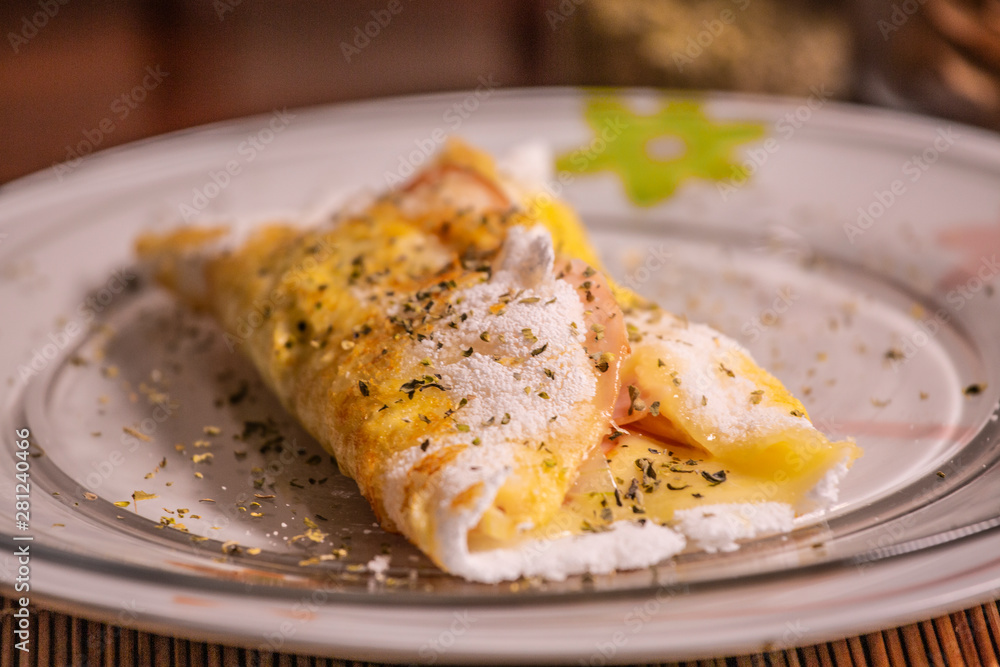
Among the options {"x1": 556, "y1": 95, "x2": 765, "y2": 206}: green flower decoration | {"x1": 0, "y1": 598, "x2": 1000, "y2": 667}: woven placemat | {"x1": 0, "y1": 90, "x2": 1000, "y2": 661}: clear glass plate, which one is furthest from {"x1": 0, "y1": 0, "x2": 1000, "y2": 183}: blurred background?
{"x1": 0, "y1": 598, "x2": 1000, "y2": 667}: woven placemat

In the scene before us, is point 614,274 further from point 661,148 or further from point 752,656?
point 752,656

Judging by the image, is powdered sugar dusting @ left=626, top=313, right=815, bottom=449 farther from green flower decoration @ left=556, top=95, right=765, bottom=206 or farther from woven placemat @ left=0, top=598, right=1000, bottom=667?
green flower decoration @ left=556, top=95, right=765, bottom=206

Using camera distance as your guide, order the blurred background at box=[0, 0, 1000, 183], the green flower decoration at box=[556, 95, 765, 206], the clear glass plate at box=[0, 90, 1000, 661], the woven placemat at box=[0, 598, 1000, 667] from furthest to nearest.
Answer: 1. the blurred background at box=[0, 0, 1000, 183]
2. the green flower decoration at box=[556, 95, 765, 206]
3. the woven placemat at box=[0, 598, 1000, 667]
4. the clear glass plate at box=[0, 90, 1000, 661]

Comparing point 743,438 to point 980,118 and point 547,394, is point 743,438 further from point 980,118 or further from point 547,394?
point 980,118

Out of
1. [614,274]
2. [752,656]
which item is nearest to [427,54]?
[614,274]

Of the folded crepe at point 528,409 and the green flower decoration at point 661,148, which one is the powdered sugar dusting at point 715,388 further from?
the green flower decoration at point 661,148

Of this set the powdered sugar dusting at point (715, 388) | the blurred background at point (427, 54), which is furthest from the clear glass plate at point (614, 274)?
the blurred background at point (427, 54)

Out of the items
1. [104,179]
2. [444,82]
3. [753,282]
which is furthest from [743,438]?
[444,82]
